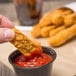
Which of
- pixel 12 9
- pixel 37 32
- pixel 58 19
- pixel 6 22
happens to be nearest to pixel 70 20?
pixel 58 19

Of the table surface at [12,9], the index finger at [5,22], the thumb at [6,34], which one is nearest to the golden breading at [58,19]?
the index finger at [5,22]

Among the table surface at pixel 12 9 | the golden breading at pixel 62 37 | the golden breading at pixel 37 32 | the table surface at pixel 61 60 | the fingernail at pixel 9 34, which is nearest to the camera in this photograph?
the fingernail at pixel 9 34

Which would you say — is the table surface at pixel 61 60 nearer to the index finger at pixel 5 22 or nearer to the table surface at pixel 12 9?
the index finger at pixel 5 22

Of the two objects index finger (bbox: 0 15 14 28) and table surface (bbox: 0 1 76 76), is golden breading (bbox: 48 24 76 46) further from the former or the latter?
index finger (bbox: 0 15 14 28)

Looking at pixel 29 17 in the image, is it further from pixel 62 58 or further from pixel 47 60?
pixel 47 60

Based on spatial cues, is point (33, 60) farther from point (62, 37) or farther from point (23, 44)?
point (62, 37)

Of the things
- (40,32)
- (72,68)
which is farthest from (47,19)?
(72,68)
